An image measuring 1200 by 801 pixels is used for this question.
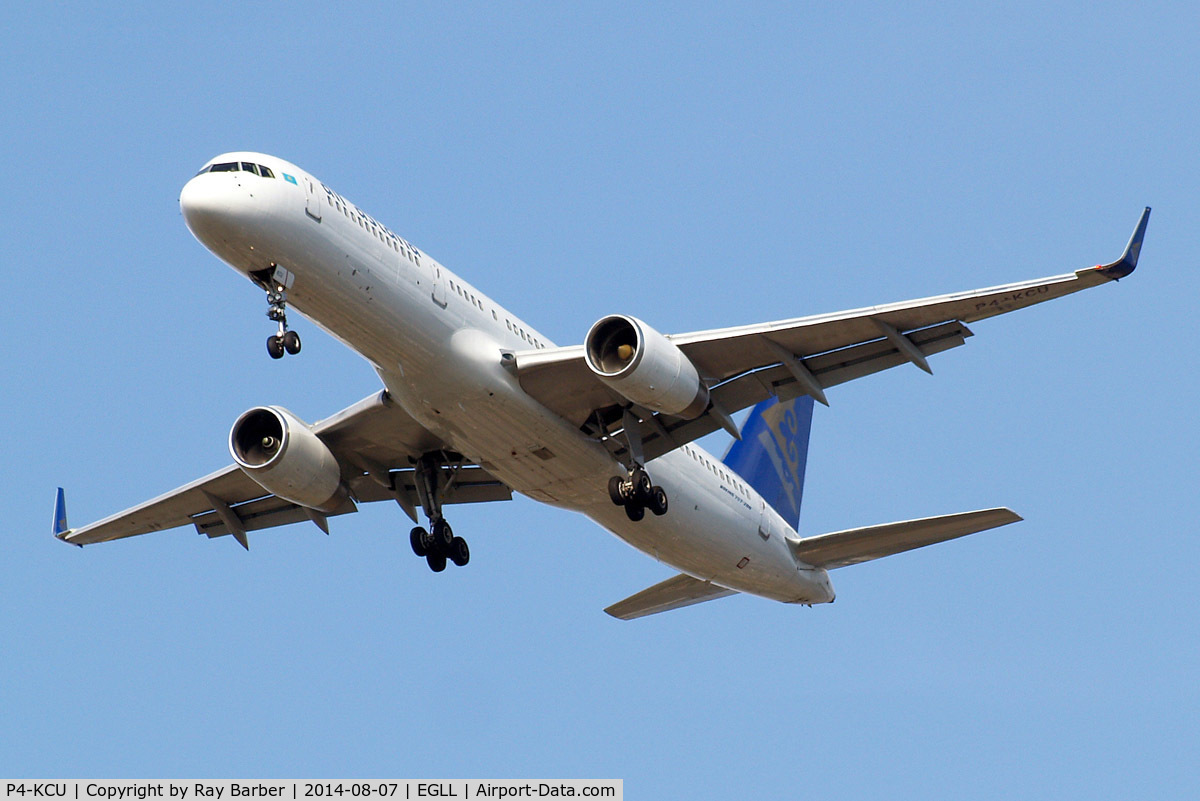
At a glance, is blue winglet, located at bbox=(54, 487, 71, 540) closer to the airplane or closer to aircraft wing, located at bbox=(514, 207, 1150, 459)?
the airplane

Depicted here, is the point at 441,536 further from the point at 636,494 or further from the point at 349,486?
the point at 636,494

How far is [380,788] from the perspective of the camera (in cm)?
2417

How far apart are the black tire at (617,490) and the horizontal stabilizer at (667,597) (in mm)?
5946

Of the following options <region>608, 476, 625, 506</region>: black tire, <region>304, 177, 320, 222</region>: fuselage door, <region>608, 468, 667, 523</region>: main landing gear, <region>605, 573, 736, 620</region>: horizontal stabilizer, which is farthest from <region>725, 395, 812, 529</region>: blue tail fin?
<region>304, 177, 320, 222</region>: fuselage door

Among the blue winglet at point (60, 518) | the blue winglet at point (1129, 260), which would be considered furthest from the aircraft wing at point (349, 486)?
the blue winglet at point (1129, 260)

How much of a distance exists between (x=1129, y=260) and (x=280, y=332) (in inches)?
500

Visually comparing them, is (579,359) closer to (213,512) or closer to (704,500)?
(704,500)

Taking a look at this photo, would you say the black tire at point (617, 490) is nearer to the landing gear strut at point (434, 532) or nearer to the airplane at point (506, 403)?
the airplane at point (506, 403)

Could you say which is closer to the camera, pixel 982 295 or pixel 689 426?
pixel 982 295

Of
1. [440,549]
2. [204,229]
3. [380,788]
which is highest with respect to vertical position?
[204,229]

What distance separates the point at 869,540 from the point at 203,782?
534 inches

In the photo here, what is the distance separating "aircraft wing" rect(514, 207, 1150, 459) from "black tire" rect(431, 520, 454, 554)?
4094 mm

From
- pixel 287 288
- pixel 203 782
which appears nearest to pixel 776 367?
pixel 287 288

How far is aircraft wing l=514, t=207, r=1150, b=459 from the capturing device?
25594mm
